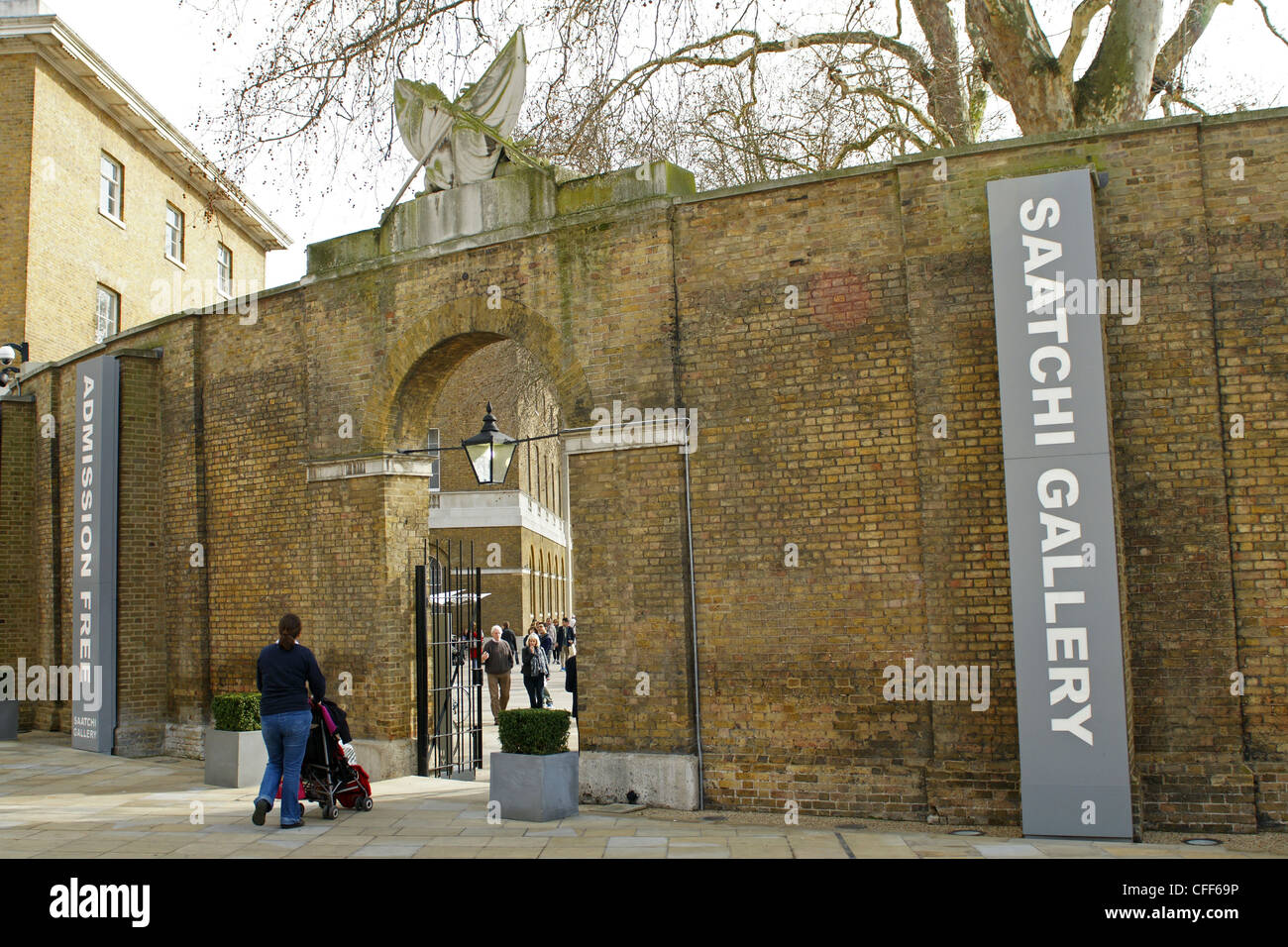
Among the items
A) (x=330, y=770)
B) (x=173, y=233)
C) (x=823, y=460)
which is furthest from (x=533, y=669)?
(x=173, y=233)

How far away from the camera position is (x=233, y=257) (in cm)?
3084

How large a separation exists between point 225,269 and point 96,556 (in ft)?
62.0

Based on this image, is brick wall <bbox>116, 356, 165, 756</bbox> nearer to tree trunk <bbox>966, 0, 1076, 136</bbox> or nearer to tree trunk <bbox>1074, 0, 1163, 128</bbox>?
tree trunk <bbox>966, 0, 1076, 136</bbox>

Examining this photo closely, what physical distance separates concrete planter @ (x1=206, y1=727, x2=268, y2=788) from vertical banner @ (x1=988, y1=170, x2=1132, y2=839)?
24.7ft

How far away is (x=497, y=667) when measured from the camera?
53.3 ft

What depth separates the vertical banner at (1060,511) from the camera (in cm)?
772

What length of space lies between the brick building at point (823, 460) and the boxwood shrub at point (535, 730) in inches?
30.7

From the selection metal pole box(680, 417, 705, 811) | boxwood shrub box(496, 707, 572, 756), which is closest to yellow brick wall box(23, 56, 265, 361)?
metal pole box(680, 417, 705, 811)

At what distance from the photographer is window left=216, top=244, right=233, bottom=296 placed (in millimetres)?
30355

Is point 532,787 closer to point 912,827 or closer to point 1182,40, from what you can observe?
point 912,827

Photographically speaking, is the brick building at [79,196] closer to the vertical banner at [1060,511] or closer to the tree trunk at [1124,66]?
the tree trunk at [1124,66]

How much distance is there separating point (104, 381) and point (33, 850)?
791 cm

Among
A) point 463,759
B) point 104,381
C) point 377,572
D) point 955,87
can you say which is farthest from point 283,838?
→ point 955,87

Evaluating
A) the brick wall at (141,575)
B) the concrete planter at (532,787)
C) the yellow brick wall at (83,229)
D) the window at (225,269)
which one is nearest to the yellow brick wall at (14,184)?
the yellow brick wall at (83,229)
